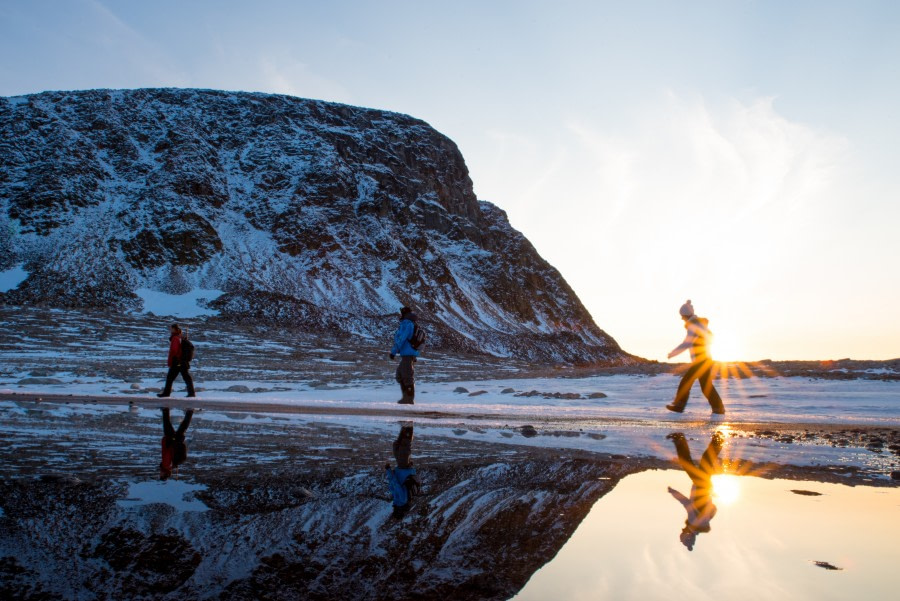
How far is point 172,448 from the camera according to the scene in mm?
6242

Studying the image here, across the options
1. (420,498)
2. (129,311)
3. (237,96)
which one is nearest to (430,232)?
(237,96)

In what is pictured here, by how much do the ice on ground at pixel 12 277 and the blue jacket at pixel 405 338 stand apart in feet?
270

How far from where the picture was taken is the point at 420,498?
4.06m

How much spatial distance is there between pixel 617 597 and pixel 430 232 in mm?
136746

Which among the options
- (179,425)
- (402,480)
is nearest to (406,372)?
(179,425)

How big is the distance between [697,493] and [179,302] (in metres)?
84.6

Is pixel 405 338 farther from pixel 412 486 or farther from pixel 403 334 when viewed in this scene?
pixel 412 486

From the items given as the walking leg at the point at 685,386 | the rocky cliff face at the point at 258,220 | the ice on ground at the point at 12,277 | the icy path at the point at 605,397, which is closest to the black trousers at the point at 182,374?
the icy path at the point at 605,397

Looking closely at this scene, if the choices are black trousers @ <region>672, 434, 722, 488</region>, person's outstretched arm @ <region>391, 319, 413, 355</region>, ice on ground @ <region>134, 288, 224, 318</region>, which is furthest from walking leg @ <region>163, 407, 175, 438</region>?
ice on ground @ <region>134, 288, 224, 318</region>

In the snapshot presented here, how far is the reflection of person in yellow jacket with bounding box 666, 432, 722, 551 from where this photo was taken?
3.40 meters

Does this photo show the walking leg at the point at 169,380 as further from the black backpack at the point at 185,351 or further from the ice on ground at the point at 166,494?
the ice on ground at the point at 166,494

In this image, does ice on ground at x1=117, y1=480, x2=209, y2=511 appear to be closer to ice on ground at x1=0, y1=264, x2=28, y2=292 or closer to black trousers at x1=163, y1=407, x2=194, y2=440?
black trousers at x1=163, y1=407, x2=194, y2=440

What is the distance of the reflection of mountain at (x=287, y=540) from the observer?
247cm

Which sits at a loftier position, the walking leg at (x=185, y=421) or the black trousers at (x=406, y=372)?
the black trousers at (x=406, y=372)
